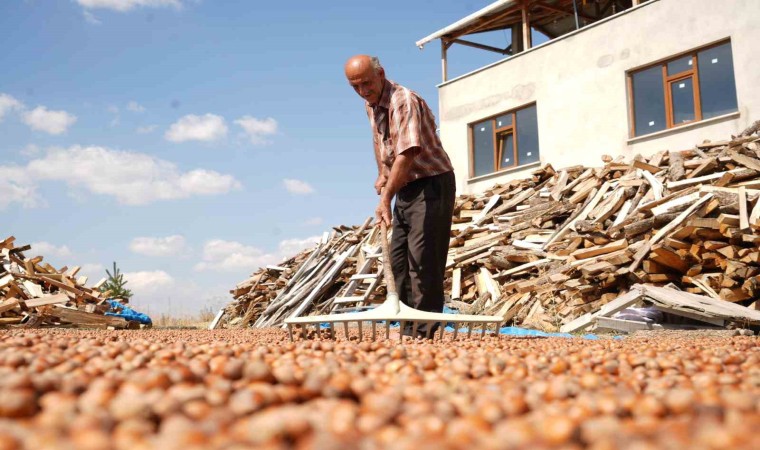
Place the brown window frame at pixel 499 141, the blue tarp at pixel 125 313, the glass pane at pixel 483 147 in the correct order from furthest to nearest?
1. the glass pane at pixel 483 147
2. the brown window frame at pixel 499 141
3. the blue tarp at pixel 125 313

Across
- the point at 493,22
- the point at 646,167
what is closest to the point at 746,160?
the point at 646,167

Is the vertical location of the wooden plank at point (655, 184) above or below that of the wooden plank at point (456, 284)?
above

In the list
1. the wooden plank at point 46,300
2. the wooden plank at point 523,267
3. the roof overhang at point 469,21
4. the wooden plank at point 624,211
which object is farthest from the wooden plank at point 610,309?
the roof overhang at point 469,21

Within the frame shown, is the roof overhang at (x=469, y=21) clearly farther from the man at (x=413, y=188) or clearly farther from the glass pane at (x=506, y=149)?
the man at (x=413, y=188)

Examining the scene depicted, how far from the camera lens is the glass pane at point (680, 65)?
10.1m

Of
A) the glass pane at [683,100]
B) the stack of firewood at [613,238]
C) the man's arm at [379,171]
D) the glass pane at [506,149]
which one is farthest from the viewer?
the glass pane at [506,149]

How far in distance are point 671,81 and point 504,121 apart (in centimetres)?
341

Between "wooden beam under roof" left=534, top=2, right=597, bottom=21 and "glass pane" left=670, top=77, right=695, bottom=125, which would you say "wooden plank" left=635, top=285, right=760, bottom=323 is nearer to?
"glass pane" left=670, top=77, right=695, bottom=125

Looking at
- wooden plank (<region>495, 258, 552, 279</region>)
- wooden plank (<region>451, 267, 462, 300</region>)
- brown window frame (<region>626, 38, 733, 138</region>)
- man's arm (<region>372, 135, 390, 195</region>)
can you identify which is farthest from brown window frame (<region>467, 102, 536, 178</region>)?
man's arm (<region>372, 135, 390, 195</region>)

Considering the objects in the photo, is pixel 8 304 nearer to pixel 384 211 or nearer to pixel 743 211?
pixel 384 211

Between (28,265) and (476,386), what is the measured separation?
958cm

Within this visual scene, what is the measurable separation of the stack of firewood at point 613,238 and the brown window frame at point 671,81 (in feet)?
3.64

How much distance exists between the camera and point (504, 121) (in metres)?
12.7

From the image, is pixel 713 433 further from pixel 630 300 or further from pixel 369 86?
pixel 630 300
